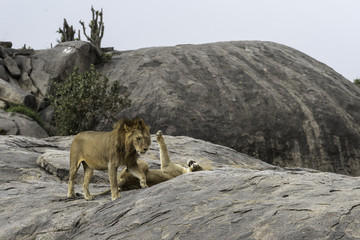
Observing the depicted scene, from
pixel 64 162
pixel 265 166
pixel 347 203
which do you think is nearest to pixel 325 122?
pixel 265 166

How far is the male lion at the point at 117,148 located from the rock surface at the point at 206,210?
378 mm

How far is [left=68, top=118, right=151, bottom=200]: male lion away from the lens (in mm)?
7578

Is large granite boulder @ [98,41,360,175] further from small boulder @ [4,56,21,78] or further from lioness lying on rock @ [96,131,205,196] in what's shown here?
lioness lying on rock @ [96,131,205,196]

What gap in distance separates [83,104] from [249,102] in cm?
801

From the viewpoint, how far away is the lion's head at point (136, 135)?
7.46m

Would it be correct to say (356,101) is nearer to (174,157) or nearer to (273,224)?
(174,157)

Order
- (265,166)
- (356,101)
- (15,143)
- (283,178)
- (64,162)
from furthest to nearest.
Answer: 1. (356,101)
2. (265,166)
3. (15,143)
4. (64,162)
5. (283,178)

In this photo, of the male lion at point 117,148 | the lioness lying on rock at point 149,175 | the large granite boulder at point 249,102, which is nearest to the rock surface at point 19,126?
the large granite boulder at point 249,102

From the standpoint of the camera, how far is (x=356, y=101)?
26.7m

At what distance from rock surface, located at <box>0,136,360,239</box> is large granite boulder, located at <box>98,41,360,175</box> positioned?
13.8 metres

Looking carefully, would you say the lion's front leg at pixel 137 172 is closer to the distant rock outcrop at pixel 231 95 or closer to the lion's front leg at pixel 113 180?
the lion's front leg at pixel 113 180

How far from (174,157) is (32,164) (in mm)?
4204

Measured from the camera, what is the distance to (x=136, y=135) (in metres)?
7.53

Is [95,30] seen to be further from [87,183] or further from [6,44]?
[87,183]
